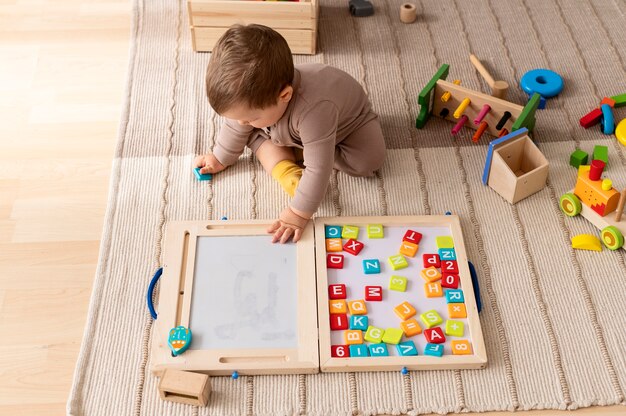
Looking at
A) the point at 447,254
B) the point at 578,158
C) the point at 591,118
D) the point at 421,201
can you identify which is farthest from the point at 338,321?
the point at 591,118

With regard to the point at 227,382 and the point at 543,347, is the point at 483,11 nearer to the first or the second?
the point at 543,347

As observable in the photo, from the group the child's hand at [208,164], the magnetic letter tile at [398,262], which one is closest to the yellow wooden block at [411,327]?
the magnetic letter tile at [398,262]

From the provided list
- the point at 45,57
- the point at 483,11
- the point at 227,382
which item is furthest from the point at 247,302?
the point at 483,11

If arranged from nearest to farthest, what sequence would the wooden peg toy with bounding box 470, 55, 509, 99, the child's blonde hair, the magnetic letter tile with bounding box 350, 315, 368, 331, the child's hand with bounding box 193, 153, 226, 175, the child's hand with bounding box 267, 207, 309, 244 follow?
the child's blonde hair
the magnetic letter tile with bounding box 350, 315, 368, 331
the child's hand with bounding box 267, 207, 309, 244
the child's hand with bounding box 193, 153, 226, 175
the wooden peg toy with bounding box 470, 55, 509, 99

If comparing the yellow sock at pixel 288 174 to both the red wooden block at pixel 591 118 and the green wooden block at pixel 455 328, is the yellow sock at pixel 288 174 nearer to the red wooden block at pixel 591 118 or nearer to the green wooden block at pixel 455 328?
the green wooden block at pixel 455 328

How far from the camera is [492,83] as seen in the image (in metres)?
1.61

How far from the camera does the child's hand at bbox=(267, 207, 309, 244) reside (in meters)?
1.32

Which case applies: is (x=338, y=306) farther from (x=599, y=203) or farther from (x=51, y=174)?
(x=51, y=174)

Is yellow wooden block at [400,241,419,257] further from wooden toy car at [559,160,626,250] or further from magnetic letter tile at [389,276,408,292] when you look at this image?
wooden toy car at [559,160,626,250]

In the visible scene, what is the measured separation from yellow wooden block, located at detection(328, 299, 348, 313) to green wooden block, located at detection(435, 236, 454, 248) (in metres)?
0.22

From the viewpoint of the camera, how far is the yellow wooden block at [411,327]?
1.21 meters

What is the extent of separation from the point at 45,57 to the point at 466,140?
1.02 meters

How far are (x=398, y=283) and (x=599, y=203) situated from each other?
41 centimetres

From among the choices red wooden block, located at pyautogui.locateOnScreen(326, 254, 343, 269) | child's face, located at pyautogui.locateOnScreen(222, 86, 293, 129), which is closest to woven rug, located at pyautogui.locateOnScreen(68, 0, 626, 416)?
red wooden block, located at pyautogui.locateOnScreen(326, 254, 343, 269)
